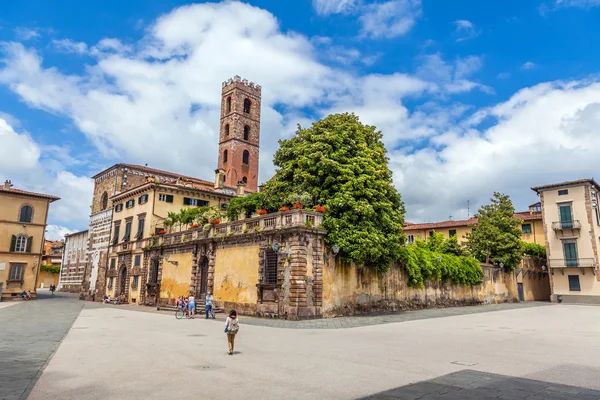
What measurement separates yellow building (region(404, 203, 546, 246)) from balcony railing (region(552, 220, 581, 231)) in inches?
141

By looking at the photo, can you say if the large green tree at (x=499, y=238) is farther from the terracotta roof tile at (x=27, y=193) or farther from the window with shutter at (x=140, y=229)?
the terracotta roof tile at (x=27, y=193)

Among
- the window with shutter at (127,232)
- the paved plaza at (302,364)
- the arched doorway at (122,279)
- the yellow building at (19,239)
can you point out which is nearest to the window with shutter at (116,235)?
the window with shutter at (127,232)

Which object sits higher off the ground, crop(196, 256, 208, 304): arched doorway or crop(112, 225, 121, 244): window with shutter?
crop(112, 225, 121, 244): window with shutter

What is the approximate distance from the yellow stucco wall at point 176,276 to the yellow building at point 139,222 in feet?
1.68

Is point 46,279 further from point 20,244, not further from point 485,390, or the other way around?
point 485,390

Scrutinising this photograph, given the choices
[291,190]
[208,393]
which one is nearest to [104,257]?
[291,190]

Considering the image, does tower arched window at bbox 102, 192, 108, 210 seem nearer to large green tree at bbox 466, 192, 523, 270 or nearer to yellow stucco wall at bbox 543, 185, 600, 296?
large green tree at bbox 466, 192, 523, 270

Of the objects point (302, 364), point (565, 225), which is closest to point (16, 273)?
point (302, 364)

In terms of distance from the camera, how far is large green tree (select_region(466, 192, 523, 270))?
1646 inches

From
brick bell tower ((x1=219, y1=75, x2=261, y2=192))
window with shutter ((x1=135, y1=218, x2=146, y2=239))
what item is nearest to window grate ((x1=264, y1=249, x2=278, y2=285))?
window with shutter ((x1=135, y1=218, x2=146, y2=239))

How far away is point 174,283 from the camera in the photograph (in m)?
34.0

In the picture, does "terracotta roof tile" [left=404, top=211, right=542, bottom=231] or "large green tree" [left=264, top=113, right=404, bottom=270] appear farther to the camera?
"terracotta roof tile" [left=404, top=211, right=542, bottom=231]

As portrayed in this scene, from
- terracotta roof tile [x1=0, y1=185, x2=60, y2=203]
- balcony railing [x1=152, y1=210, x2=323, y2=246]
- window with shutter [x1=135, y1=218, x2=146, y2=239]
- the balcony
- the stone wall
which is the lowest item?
the stone wall

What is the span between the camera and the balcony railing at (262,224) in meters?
23.1
